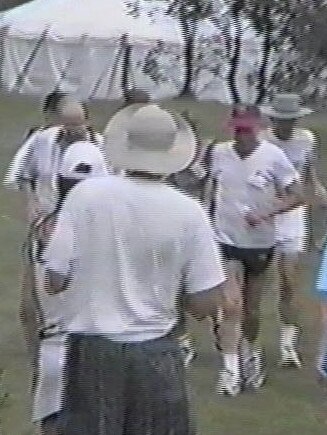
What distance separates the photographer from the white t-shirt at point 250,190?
26.5ft

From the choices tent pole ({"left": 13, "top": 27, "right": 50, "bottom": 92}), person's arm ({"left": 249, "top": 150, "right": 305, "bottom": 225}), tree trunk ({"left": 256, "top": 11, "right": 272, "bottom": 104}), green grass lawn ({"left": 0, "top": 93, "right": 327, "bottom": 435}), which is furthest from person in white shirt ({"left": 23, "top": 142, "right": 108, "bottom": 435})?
tent pole ({"left": 13, "top": 27, "right": 50, "bottom": 92})

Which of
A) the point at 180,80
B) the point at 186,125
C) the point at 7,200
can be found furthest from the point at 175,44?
the point at 186,125

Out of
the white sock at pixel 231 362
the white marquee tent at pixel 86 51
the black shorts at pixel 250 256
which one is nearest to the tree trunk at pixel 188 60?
the white marquee tent at pixel 86 51

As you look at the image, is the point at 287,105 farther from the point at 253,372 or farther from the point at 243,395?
the point at 243,395

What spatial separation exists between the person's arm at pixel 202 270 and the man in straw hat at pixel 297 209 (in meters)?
3.60

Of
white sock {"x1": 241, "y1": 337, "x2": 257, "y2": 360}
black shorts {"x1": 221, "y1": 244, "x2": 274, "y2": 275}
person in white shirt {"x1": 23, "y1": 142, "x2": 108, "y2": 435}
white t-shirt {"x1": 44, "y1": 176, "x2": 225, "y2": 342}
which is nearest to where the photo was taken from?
white t-shirt {"x1": 44, "y1": 176, "x2": 225, "y2": 342}

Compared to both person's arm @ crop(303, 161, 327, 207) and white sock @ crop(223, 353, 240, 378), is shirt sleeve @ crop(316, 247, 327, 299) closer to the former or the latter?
white sock @ crop(223, 353, 240, 378)

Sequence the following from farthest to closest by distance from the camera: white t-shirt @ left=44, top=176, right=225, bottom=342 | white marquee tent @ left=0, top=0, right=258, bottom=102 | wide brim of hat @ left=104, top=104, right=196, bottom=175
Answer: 1. white marquee tent @ left=0, top=0, right=258, bottom=102
2. wide brim of hat @ left=104, top=104, right=196, bottom=175
3. white t-shirt @ left=44, top=176, right=225, bottom=342

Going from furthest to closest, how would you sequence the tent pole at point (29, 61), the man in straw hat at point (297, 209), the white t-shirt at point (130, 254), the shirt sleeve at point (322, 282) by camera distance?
the tent pole at point (29, 61)
the man in straw hat at point (297, 209)
the shirt sleeve at point (322, 282)
the white t-shirt at point (130, 254)

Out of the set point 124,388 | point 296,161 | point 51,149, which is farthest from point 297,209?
point 124,388

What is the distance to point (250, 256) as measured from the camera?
8148 millimetres

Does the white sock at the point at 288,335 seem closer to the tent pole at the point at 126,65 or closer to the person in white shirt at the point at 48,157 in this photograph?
the person in white shirt at the point at 48,157

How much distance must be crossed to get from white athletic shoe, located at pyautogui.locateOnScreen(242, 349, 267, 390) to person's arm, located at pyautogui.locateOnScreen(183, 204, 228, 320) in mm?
3397

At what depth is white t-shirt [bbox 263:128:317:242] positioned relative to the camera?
8344 millimetres
